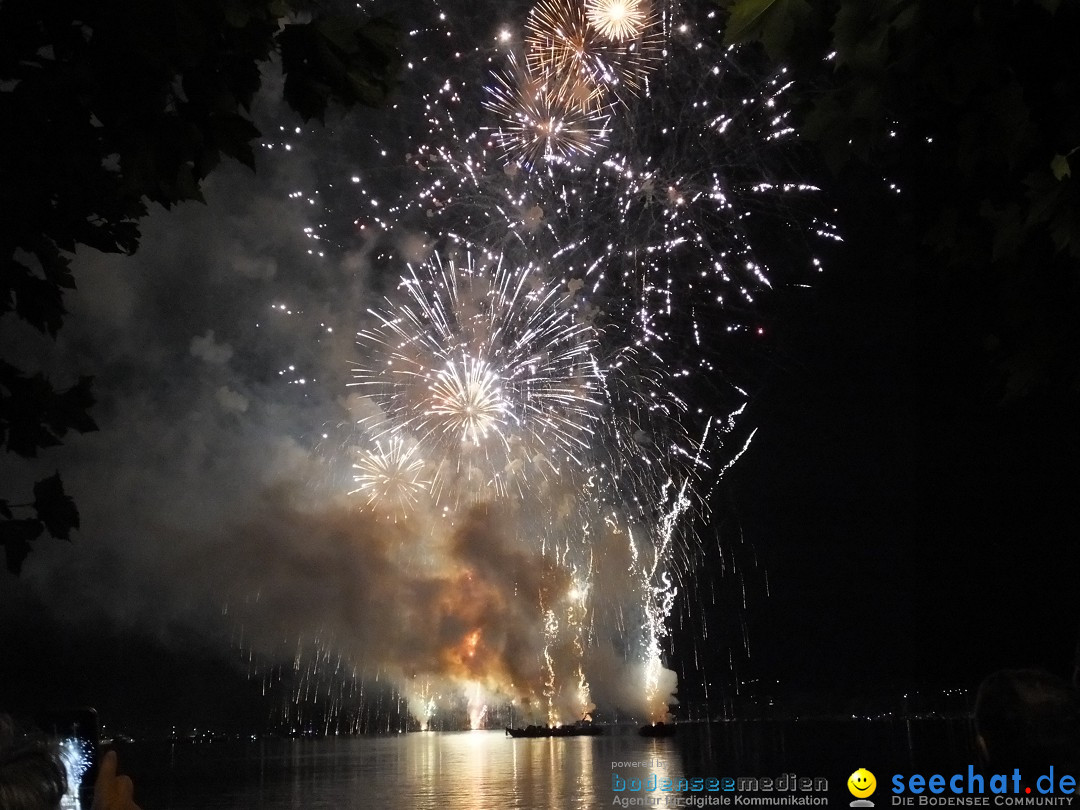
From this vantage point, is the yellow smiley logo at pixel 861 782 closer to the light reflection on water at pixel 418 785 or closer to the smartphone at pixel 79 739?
the smartphone at pixel 79 739

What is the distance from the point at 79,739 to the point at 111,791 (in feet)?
17.4

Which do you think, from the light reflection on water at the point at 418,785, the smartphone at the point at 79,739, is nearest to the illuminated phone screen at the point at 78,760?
the smartphone at the point at 79,739

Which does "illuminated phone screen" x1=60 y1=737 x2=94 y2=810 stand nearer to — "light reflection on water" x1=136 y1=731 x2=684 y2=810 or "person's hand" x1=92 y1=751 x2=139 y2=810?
"person's hand" x1=92 y1=751 x2=139 y2=810

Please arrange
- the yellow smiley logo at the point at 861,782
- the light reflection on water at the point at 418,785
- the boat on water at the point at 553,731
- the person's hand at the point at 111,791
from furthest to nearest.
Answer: the boat on water at the point at 553,731
the light reflection on water at the point at 418,785
the yellow smiley logo at the point at 861,782
the person's hand at the point at 111,791

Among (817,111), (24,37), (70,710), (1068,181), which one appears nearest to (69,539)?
(24,37)

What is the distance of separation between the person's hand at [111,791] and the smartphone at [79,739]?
14.9 feet

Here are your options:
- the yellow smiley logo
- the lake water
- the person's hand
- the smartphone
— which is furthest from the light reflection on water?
the person's hand

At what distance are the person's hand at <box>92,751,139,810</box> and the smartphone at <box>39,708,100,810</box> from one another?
14.9 ft

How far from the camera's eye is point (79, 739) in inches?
336

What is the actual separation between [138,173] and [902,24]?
12.0ft

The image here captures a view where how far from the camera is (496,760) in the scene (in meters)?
104

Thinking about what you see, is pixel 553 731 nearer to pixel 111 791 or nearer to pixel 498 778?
pixel 498 778

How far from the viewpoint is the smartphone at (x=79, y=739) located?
26.7ft

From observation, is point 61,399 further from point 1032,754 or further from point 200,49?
point 1032,754
